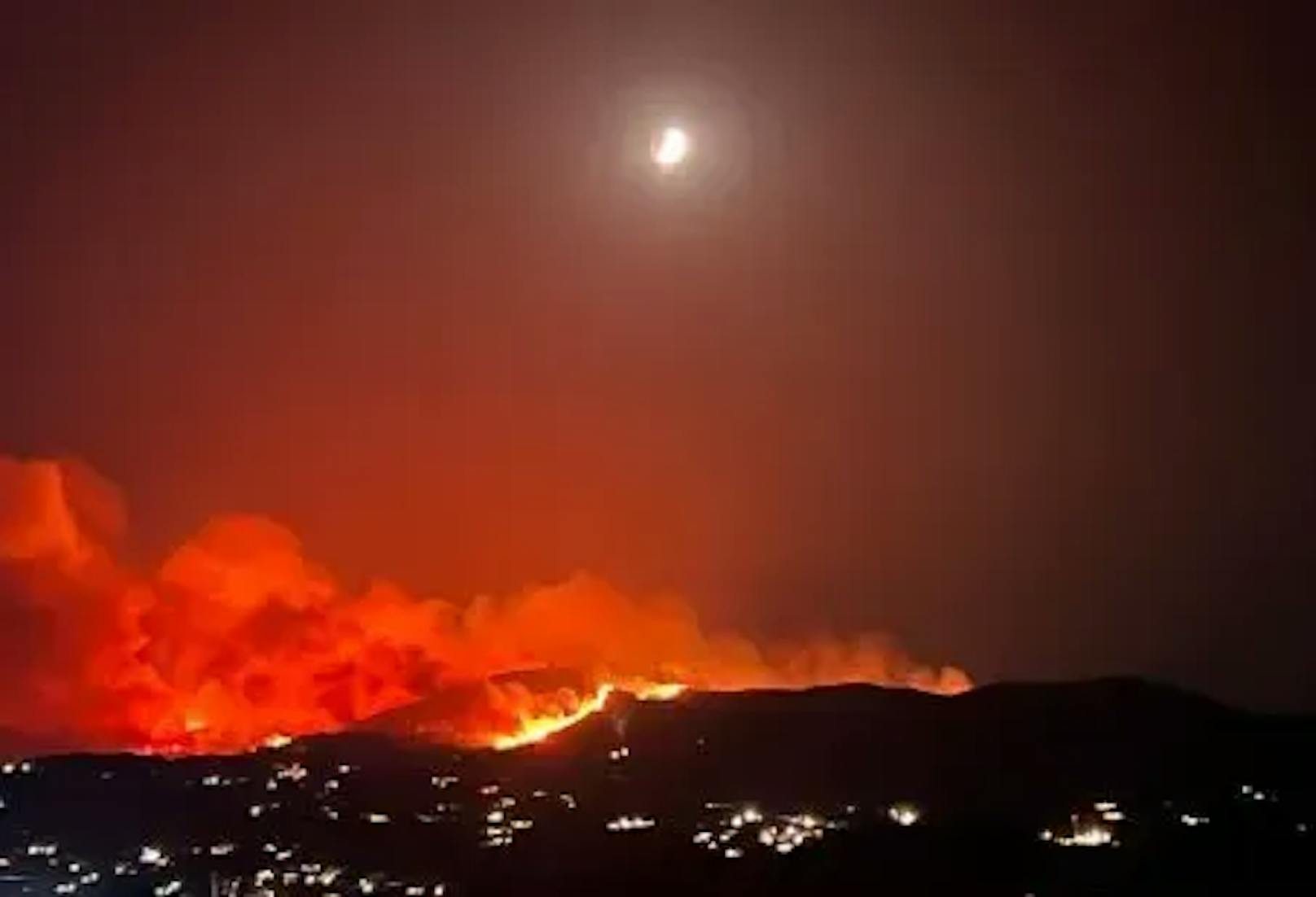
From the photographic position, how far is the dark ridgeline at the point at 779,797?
248 feet

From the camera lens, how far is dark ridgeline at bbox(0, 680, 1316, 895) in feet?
248

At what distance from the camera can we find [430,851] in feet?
282

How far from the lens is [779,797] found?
93938mm

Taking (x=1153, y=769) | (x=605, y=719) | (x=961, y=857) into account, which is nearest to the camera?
(x=961, y=857)

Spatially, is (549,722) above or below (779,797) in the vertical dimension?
above

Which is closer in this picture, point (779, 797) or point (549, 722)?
point (779, 797)

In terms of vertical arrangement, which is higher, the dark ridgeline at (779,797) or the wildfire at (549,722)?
the wildfire at (549,722)

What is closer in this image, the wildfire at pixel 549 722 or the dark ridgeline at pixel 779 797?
the dark ridgeline at pixel 779 797

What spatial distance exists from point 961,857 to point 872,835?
5986 millimetres

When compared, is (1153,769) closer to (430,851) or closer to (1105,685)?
(1105,685)

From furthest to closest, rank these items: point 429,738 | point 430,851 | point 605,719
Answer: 1. point 429,738
2. point 605,719
3. point 430,851

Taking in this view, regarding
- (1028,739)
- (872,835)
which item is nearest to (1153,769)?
(1028,739)

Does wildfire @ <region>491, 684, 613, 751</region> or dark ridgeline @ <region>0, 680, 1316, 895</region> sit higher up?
wildfire @ <region>491, 684, 613, 751</region>

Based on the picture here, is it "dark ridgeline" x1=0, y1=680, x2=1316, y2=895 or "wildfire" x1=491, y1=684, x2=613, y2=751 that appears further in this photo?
"wildfire" x1=491, y1=684, x2=613, y2=751
